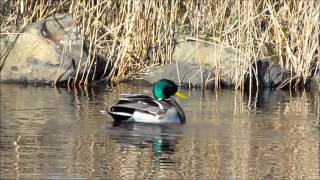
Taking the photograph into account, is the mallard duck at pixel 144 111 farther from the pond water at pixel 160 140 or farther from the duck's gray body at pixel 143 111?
the pond water at pixel 160 140

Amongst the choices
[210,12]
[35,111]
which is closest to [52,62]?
[210,12]

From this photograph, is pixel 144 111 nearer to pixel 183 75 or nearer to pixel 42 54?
pixel 183 75

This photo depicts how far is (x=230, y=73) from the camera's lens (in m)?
15.1

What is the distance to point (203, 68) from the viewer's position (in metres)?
15.2

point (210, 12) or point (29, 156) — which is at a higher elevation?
point (210, 12)

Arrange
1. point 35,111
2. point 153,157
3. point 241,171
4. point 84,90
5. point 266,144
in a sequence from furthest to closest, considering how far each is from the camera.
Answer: point 84,90
point 35,111
point 266,144
point 153,157
point 241,171

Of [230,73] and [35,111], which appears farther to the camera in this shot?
[230,73]

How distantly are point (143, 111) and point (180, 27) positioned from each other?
169 inches

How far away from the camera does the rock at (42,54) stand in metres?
15.0

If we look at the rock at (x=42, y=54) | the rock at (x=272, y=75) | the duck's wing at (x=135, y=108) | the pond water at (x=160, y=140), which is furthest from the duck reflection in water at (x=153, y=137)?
the rock at (x=272, y=75)

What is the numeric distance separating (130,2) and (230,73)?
→ 1.70 meters

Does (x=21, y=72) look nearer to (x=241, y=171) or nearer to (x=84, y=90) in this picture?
(x=84, y=90)

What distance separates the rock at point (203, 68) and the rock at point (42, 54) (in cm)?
96

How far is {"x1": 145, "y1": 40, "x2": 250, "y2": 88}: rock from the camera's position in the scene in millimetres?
15023
